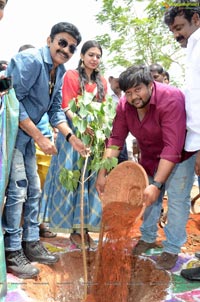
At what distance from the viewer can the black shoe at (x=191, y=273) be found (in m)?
2.42

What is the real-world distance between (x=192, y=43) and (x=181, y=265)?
1611 mm

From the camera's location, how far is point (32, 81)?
2271 millimetres

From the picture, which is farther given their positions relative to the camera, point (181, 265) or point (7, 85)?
point (181, 265)

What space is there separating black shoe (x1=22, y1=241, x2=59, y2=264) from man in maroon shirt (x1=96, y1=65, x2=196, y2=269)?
0.59 m

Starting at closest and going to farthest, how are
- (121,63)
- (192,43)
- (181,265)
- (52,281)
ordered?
1. (192,43)
2. (52,281)
3. (181,265)
4. (121,63)

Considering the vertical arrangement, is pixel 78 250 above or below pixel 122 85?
below

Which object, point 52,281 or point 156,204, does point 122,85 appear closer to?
point 156,204

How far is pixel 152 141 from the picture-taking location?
2.57 m

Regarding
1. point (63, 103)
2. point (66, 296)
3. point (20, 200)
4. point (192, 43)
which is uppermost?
point (192, 43)

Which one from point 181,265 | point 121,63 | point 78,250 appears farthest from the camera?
point 121,63

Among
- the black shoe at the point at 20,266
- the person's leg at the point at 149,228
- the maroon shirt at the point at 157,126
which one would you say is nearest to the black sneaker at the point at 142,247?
the person's leg at the point at 149,228

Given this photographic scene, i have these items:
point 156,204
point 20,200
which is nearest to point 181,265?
point 156,204

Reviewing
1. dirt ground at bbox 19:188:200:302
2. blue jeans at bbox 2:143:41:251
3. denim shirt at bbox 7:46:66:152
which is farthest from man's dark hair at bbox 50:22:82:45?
A: dirt ground at bbox 19:188:200:302

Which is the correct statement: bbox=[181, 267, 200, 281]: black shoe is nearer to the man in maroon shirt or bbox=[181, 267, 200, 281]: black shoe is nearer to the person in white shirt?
the person in white shirt
